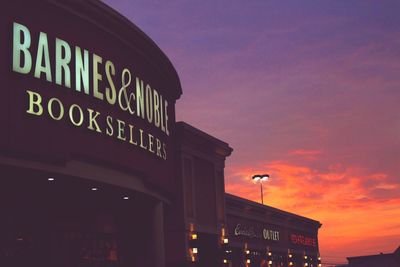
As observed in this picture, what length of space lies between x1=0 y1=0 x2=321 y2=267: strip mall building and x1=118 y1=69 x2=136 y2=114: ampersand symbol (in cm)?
5

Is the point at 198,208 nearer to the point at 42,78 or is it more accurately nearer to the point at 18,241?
the point at 18,241

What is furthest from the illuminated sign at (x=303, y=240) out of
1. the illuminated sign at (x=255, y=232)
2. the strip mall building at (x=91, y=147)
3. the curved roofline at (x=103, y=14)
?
the curved roofline at (x=103, y=14)

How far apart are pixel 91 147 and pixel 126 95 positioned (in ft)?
12.6

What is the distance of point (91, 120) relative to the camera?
2538cm

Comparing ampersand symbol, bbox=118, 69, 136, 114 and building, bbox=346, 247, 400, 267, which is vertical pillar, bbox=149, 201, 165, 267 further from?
building, bbox=346, 247, 400, 267

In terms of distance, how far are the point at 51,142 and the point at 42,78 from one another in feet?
7.89

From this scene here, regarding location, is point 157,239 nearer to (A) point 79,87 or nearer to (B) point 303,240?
(A) point 79,87

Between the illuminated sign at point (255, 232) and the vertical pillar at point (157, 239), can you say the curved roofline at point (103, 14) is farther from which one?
the illuminated sign at point (255, 232)

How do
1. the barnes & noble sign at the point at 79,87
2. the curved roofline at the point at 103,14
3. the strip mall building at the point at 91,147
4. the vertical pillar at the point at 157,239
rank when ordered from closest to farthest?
the barnes & noble sign at the point at 79,87 < the strip mall building at the point at 91,147 < the curved roofline at the point at 103,14 < the vertical pillar at the point at 157,239

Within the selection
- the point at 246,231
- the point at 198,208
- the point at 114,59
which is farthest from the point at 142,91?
the point at 246,231

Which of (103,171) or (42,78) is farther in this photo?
(103,171)

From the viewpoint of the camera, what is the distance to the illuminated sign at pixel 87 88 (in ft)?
73.6

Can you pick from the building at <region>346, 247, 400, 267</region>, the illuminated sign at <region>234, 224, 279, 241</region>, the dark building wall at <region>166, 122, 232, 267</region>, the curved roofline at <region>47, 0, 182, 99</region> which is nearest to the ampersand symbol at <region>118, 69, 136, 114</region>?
the curved roofline at <region>47, 0, 182, 99</region>

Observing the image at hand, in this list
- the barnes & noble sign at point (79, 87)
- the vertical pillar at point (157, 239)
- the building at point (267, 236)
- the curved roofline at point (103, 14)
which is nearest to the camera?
the barnes & noble sign at point (79, 87)
